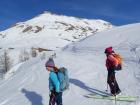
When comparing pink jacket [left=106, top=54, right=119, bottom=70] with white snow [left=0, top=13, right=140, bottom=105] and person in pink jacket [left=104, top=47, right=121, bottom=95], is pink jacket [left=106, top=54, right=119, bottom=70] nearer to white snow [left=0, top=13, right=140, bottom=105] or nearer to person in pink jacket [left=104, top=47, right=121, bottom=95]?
person in pink jacket [left=104, top=47, right=121, bottom=95]

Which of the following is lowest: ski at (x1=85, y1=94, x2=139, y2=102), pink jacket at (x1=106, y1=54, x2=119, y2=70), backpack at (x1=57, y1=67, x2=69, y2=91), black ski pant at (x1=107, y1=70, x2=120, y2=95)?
ski at (x1=85, y1=94, x2=139, y2=102)

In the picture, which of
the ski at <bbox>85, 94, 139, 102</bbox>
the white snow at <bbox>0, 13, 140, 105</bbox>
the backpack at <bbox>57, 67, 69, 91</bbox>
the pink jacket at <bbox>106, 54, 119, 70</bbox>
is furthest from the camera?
the white snow at <bbox>0, 13, 140, 105</bbox>

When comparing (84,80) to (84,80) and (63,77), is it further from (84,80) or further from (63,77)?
(63,77)

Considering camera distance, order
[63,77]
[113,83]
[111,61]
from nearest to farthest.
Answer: [63,77]
[111,61]
[113,83]

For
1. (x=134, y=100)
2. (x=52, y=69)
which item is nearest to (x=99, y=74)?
(x=134, y=100)

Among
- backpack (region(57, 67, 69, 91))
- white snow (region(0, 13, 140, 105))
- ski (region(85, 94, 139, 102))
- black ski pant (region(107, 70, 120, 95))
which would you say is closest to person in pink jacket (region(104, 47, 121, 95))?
black ski pant (region(107, 70, 120, 95))

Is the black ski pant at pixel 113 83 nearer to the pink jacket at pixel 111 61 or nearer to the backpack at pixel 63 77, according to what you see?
the pink jacket at pixel 111 61

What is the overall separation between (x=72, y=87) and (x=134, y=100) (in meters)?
4.62

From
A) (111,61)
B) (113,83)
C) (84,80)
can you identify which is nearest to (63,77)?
(111,61)

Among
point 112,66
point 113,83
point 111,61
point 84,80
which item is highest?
point 111,61

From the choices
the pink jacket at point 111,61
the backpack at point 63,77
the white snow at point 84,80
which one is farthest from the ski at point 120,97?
the backpack at point 63,77

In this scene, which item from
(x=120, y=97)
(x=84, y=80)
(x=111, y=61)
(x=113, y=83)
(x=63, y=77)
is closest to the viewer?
(x=63, y=77)

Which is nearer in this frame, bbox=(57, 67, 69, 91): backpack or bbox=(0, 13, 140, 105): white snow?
bbox=(57, 67, 69, 91): backpack

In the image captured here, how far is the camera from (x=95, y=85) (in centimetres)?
1653
